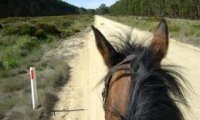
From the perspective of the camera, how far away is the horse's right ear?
2932mm

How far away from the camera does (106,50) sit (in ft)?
9.76

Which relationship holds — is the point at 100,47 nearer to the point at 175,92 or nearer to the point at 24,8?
the point at 175,92

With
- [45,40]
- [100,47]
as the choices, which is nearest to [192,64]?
[100,47]

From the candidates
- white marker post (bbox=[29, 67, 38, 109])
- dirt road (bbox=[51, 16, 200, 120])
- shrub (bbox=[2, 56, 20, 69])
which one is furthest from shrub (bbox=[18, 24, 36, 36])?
white marker post (bbox=[29, 67, 38, 109])

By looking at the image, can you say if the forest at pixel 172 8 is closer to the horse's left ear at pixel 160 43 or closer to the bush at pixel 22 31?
the bush at pixel 22 31

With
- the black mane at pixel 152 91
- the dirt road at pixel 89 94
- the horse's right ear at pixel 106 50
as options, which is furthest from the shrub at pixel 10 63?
the black mane at pixel 152 91

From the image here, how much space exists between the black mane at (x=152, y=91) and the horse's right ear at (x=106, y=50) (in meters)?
0.32

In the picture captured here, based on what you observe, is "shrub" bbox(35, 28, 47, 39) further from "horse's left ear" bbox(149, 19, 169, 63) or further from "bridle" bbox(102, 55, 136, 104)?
"horse's left ear" bbox(149, 19, 169, 63)

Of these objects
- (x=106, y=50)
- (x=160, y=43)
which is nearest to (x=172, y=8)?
(x=106, y=50)

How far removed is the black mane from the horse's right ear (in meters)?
0.32

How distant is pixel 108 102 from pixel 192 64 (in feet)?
42.3

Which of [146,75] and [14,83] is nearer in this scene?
[146,75]

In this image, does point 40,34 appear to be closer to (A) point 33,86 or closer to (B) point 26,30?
(B) point 26,30

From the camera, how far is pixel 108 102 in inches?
111
